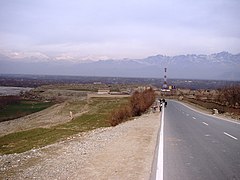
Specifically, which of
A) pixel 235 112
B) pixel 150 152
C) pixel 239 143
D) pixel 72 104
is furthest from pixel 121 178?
pixel 72 104

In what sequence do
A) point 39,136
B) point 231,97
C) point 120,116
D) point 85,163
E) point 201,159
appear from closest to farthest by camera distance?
1. point 85,163
2. point 201,159
3. point 39,136
4. point 120,116
5. point 231,97

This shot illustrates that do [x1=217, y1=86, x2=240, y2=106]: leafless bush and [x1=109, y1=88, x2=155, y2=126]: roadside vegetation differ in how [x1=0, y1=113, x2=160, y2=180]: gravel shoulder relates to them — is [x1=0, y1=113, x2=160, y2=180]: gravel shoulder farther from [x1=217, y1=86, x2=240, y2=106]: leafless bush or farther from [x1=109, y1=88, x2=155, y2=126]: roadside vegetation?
[x1=217, y1=86, x2=240, y2=106]: leafless bush

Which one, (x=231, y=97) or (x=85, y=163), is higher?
(x=85, y=163)

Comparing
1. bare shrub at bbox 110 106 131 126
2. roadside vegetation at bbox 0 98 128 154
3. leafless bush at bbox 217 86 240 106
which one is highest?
leafless bush at bbox 217 86 240 106

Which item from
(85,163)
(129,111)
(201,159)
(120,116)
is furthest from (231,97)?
(85,163)

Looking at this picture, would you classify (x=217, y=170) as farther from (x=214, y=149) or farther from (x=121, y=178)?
(x=214, y=149)

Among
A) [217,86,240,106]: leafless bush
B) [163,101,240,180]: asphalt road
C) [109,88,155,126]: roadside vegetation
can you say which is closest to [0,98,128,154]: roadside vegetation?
[109,88,155,126]: roadside vegetation

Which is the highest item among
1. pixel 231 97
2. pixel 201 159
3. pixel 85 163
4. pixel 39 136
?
pixel 201 159

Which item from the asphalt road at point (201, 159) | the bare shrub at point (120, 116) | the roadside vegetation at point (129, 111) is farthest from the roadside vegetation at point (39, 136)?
the asphalt road at point (201, 159)

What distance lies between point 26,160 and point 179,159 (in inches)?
198

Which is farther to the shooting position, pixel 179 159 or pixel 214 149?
pixel 214 149

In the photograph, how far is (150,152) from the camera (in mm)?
11383

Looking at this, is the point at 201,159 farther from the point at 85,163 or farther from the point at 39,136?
the point at 39,136

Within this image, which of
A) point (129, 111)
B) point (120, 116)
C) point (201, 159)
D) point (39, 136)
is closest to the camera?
point (201, 159)
